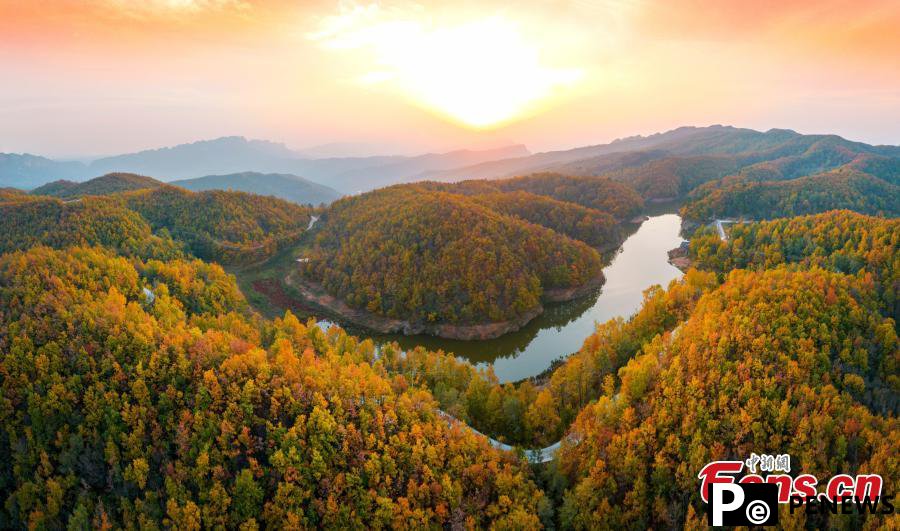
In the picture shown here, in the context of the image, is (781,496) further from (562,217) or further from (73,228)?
(73,228)

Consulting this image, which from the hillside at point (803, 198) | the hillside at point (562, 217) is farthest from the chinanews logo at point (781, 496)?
the hillside at point (803, 198)

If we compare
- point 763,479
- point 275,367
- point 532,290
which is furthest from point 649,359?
point 532,290

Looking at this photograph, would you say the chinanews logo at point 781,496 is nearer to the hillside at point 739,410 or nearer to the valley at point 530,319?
the hillside at point 739,410

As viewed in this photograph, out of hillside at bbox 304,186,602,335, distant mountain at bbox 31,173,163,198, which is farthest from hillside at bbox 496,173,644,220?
distant mountain at bbox 31,173,163,198

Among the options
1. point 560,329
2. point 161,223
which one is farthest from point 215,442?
point 161,223

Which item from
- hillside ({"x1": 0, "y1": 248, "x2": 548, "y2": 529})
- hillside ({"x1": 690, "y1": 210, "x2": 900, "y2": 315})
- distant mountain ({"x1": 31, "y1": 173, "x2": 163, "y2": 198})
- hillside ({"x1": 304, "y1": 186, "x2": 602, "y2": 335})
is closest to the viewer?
hillside ({"x1": 0, "y1": 248, "x2": 548, "y2": 529})

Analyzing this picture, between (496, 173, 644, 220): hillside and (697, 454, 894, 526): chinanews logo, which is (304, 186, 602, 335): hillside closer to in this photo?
(697, 454, 894, 526): chinanews logo
